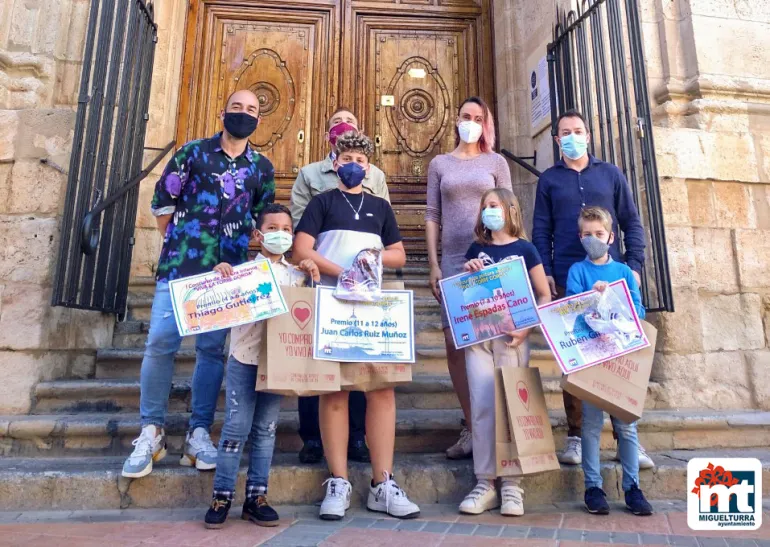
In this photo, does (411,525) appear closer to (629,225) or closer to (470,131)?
(629,225)

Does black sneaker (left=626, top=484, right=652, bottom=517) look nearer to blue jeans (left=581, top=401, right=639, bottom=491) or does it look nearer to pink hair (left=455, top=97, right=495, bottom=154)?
blue jeans (left=581, top=401, right=639, bottom=491)

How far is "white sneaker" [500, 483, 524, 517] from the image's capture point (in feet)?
8.62

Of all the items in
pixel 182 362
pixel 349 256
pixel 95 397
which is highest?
pixel 349 256

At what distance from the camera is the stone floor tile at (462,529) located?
2.39 meters

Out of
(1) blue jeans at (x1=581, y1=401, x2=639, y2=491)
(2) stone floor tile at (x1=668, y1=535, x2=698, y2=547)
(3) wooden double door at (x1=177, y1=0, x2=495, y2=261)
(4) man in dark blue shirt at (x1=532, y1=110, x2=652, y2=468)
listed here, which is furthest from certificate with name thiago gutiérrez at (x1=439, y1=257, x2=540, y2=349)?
(3) wooden double door at (x1=177, y1=0, x2=495, y2=261)

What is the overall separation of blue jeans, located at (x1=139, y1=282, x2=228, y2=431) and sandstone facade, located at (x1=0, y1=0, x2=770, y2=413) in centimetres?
119

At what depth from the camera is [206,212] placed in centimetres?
298

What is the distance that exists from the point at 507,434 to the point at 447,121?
13.8 ft

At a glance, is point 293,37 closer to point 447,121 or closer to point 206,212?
point 447,121

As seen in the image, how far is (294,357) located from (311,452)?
29.6 inches

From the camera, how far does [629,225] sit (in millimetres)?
3262

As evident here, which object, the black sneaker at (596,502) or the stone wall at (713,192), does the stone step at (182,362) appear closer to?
the stone wall at (713,192)

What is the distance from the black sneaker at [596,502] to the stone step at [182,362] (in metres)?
1.29

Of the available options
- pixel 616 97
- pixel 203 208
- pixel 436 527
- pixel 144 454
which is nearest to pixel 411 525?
pixel 436 527
